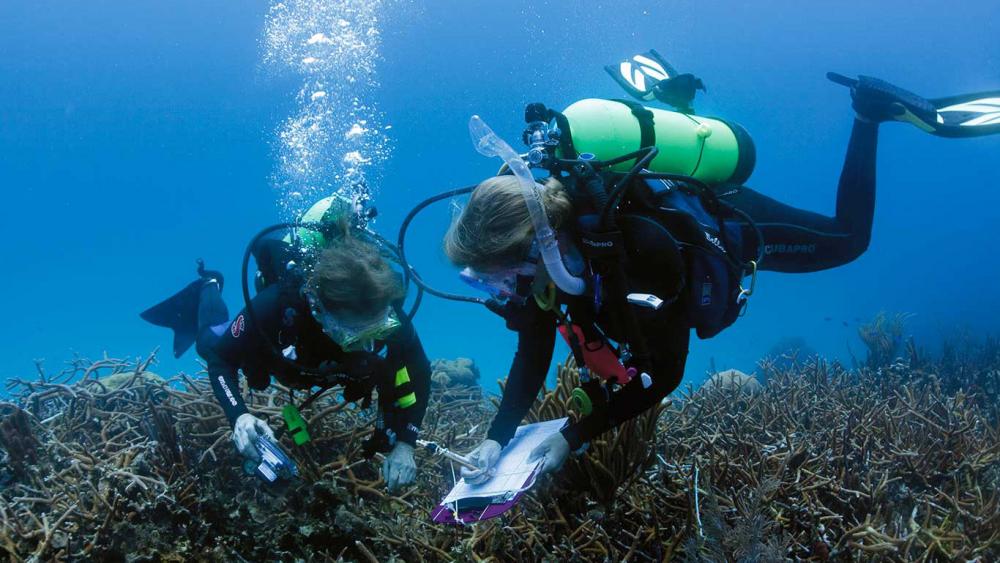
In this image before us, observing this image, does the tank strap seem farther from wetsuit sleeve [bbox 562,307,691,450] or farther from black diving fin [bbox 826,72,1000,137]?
black diving fin [bbox 826,72,1000,137]

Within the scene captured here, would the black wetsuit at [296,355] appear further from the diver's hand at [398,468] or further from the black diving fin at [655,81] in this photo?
the black diving fin at [655,81]

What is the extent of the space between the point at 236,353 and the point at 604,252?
2.71 m

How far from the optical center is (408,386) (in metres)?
4.12

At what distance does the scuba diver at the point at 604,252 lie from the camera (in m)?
2.72

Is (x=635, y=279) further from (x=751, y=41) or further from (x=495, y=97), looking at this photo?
(x=751, y=41)

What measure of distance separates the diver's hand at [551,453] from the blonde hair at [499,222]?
3.20 ft

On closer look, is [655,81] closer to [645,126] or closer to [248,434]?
[645,126]

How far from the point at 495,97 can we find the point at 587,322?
7580 cm

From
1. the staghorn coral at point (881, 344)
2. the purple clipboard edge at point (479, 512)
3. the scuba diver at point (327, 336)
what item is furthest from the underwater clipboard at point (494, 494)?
the staghorn coral at point (881, 344)

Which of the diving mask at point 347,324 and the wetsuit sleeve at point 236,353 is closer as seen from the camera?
the diving mask at point 347,324

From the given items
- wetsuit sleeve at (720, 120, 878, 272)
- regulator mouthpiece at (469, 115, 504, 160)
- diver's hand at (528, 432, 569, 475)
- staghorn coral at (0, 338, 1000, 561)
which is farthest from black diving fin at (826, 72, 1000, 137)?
diver's hand at (528, 432, 569, 475)

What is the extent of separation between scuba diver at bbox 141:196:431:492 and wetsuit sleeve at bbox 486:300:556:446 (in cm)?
83

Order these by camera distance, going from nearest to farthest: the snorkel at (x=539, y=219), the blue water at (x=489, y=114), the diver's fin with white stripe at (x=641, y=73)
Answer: the snorkel at (x=539, y=219) → the diver's fin with white stripe at (x=641, y=73) → the blue water at (x=489, y=114)

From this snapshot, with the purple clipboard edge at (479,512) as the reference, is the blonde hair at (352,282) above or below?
above
